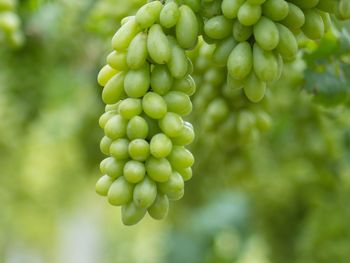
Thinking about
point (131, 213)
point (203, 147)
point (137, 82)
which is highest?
point (203, 147)

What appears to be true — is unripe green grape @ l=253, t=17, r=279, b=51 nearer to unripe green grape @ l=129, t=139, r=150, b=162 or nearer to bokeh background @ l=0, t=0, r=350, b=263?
unripe green grape @ l=129, t=139, r=150, b=162

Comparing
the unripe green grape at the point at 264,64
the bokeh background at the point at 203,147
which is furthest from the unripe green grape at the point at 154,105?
the bokeh background at the point at 203,147

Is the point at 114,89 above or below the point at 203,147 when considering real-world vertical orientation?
below

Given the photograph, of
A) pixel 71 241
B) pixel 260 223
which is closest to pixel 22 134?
pixel 260 223

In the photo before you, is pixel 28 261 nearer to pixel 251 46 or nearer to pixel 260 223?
pixel 260 223

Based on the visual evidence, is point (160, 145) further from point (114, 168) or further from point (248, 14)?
point (248, 14)

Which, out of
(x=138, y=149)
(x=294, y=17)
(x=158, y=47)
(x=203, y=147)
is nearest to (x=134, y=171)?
(x=138, y=149)
